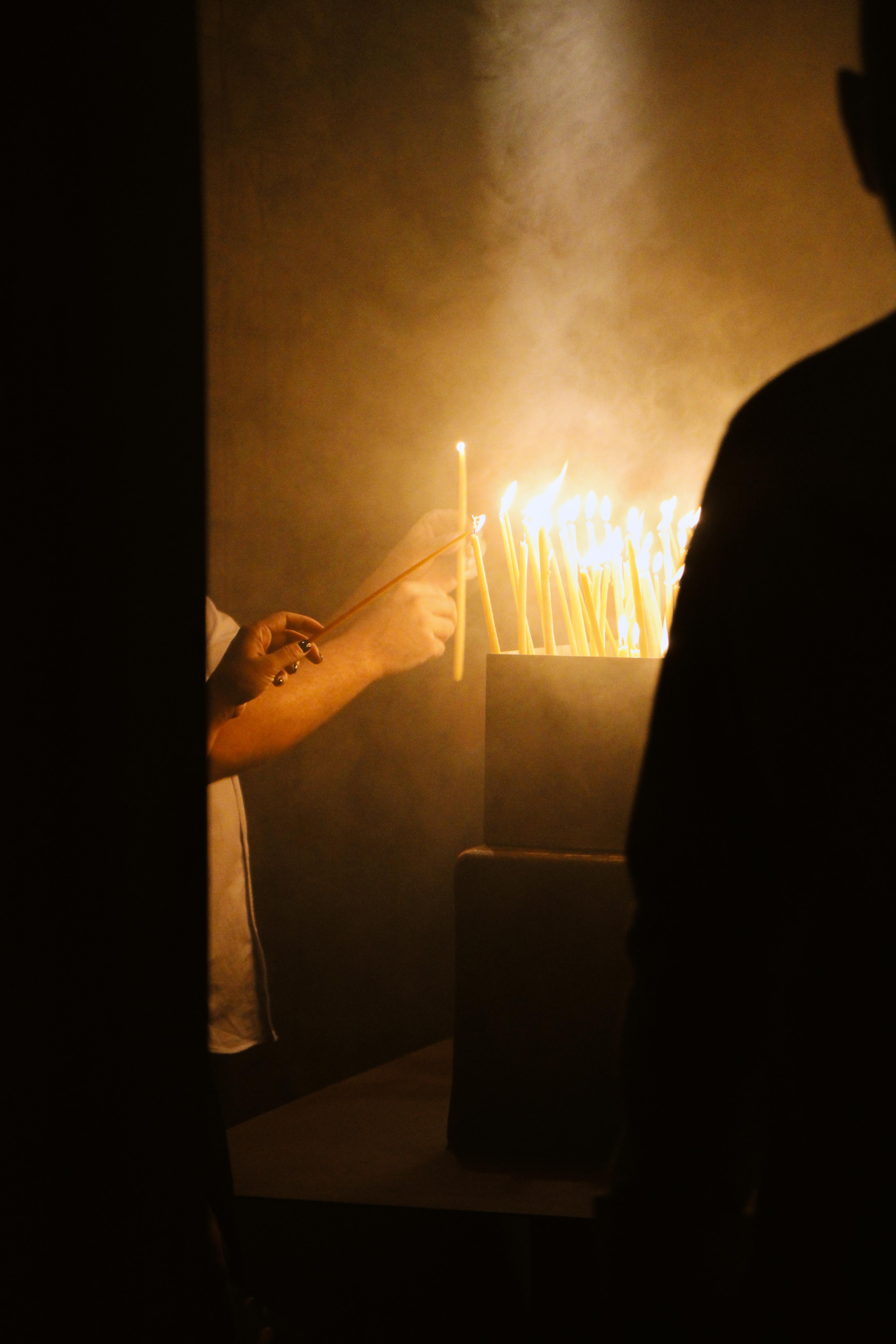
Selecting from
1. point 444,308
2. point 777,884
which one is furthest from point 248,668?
point 444,308

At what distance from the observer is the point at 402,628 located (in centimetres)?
167

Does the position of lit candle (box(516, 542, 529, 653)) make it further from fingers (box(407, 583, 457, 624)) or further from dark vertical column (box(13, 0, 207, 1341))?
dark vertical column (box(13, 0, 207, 1341))

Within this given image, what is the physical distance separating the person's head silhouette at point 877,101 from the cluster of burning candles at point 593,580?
733 millimetres

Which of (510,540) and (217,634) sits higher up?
(510,540)

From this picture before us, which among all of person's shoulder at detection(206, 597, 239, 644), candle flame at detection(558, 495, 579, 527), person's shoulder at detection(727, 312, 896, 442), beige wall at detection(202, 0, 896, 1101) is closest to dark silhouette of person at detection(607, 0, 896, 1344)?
person's shoulder at detection(727, 312, 896, 442)

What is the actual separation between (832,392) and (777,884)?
0.65 ft

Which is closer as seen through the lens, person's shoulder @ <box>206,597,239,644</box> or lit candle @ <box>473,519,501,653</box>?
lit candle @ <box>473,519,501,653</box>

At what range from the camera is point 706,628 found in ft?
1.36

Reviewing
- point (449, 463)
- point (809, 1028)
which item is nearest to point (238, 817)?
point (449, 463)

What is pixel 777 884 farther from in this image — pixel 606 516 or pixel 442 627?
pixel 442 627

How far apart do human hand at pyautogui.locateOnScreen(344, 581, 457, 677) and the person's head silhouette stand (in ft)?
4.22

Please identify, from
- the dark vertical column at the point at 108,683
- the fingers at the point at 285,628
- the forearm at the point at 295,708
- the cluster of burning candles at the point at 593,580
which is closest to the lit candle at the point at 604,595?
the cluster of burning candles at the point at 593,580

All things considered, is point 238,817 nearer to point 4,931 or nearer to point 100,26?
point 4,931

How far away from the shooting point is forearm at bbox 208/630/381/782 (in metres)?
1.44
